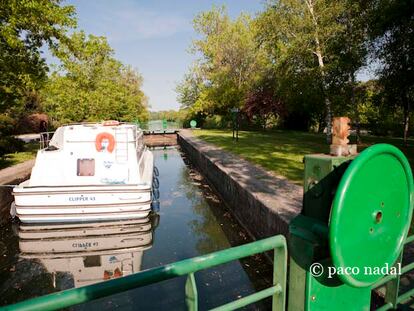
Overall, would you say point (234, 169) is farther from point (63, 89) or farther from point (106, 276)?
point (63, 89)

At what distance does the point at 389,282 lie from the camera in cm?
246

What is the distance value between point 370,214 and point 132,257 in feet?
22.2

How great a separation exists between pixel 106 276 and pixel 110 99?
24.2 metres

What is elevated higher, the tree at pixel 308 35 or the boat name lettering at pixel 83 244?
the tree at pixel 308 35

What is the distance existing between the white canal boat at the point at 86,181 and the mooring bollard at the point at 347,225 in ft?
24.0

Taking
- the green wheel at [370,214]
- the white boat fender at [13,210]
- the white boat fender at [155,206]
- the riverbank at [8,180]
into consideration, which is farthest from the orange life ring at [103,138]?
the green wheel at [370,214]

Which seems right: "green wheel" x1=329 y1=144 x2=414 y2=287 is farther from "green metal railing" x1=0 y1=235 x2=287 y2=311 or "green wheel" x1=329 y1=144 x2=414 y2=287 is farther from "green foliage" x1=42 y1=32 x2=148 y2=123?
"green foliage" x1=42 y1=32 x2=148 y2=123

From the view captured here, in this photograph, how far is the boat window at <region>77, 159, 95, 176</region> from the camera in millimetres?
9141

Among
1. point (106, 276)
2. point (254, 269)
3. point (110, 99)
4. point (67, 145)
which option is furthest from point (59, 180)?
point (110, 99)

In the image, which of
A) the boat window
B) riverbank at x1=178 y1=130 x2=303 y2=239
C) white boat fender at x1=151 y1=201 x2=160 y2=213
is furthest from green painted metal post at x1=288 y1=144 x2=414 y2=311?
white boat fender at x1=151 y1=201 x2=160 y2=213

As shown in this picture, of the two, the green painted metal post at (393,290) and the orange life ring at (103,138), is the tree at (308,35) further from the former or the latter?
the green painted metal post at (393,290)

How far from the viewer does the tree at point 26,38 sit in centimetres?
1210

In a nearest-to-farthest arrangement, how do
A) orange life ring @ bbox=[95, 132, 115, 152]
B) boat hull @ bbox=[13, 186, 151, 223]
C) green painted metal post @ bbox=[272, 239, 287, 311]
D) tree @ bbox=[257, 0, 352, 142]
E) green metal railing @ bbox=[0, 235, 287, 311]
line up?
green metal railing @ bbox=[0, 235, 287, 311], green painted metal post @ bbox=[272, 239, 287, 311], boat hull @ bbox=[13, 186, 151, 223], orange life ring @ bbox=[95, 132, 115, 152], tree @ bbox=[257, 0, 352, 142]

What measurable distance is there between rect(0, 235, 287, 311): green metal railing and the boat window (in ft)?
27.0
